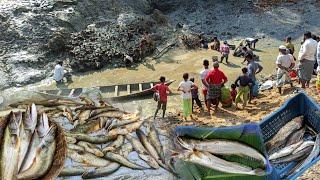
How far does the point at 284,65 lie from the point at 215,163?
21.5ft

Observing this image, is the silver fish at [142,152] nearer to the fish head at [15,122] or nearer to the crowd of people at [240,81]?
the fish head at [15,122]

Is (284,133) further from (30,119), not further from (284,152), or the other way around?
(30,119)

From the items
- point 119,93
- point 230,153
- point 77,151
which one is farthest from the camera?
point 119,93

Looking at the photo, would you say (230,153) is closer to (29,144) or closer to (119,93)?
(29,144)

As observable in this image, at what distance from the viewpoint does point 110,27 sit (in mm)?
21594

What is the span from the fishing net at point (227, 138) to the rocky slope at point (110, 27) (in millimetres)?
10901

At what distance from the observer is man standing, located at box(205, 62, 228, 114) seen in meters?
13.3

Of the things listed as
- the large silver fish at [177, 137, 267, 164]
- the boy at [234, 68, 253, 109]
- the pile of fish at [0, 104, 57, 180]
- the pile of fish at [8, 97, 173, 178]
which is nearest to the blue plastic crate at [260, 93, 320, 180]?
the large silver fish at [177, 137, 267, 164]

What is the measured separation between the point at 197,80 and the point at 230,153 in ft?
28.8

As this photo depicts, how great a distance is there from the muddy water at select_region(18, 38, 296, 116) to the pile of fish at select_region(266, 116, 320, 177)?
22.3 ft

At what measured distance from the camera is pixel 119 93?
16219 mm

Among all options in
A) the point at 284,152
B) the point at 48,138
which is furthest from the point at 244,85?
the point at 48,138

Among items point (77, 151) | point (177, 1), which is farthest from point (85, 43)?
point (77, 151)

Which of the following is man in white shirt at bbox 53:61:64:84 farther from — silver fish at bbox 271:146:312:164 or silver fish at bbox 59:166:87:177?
silver fish at bbox 271:146:312:164
